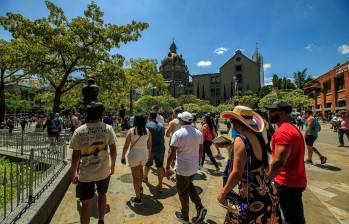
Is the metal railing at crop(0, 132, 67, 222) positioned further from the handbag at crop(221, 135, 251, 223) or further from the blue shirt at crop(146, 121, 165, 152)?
the handbag at crop(221, 135, 251, 223)

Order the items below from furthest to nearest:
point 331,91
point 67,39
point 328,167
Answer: point 331,91
point 67,39
point 328,167

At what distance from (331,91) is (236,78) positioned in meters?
51.3

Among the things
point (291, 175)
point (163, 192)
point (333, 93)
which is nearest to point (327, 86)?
point (333, 93)

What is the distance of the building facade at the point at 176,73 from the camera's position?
101625mm

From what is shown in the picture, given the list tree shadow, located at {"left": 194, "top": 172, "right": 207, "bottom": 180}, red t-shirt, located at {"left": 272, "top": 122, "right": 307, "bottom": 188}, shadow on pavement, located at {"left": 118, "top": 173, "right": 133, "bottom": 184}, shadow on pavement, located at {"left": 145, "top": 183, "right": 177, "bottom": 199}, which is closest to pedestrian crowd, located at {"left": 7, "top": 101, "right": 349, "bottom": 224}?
red t-shirt, located at {"left": 272, "top": 122, "right": 307, "bottom": 188}

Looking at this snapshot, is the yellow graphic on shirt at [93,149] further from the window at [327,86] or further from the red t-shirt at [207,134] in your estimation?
the window at [327,86]

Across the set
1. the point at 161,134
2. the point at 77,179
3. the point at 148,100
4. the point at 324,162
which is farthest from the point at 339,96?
the point at 77,179

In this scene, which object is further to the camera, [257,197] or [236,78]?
[236,78]

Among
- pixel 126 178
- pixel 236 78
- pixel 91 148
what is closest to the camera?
pixel 91 148

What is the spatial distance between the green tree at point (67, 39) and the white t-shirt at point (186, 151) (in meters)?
12.5

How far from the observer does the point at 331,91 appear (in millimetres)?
39844

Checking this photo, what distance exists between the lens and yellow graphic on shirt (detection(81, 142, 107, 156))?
11.0 ft

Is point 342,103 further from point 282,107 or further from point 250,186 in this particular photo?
point 250,186

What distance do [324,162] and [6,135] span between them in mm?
11849
